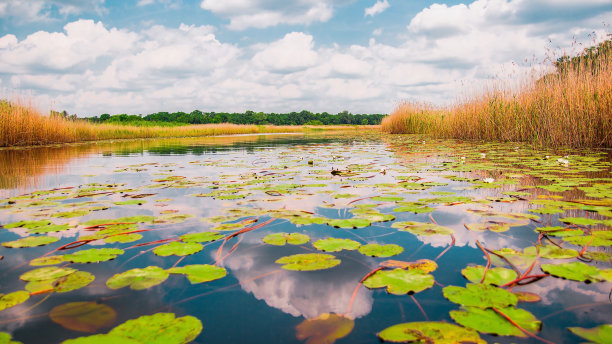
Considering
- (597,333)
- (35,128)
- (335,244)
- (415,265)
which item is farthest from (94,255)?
(35,128)

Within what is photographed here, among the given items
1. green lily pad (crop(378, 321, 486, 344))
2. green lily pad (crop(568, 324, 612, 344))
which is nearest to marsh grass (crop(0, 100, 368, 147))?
green lily pad (crop(378, 321, 486, 344))

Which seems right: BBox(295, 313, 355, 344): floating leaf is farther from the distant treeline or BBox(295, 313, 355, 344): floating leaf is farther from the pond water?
the distant treeline

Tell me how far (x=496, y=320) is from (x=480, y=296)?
13cm

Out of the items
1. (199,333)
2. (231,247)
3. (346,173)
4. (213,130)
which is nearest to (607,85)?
(346,173)

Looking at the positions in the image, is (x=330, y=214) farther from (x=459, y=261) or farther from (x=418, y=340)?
(x=418, y=340)

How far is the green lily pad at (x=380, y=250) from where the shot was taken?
5.03 feet

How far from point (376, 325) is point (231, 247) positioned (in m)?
0.92

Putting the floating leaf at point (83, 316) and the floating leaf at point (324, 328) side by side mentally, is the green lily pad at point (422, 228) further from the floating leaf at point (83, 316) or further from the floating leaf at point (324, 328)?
the floating leaf at point (83, 316)

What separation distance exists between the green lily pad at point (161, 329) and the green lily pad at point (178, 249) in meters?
0.58

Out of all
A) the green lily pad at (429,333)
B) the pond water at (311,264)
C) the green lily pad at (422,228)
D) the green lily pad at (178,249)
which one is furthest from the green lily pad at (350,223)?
the green lily pad at (429,333)

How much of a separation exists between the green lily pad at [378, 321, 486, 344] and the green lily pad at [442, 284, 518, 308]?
0.16 metres

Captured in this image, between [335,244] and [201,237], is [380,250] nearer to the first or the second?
[335,244]

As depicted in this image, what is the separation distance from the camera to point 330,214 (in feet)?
7.55

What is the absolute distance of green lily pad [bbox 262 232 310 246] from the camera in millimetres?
1728
